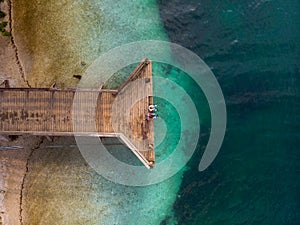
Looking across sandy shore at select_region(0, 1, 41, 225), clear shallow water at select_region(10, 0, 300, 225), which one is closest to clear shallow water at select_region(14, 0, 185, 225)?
clear shallow water at select_region(10, 0, 300, 225)

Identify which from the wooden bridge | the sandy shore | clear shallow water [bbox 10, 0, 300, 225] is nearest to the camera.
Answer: the wooden bridge

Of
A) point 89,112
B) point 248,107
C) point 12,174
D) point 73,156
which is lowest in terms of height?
point 12,174

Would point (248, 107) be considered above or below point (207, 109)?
above

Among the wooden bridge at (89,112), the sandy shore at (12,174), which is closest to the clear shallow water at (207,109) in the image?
the sandy shore at (12,174)

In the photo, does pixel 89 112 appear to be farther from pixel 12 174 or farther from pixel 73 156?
pixel 12 174

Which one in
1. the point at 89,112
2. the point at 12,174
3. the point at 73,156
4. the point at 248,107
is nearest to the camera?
the point at 89,112

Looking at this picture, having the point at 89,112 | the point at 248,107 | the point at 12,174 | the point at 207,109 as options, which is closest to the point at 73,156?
the point at 89,112

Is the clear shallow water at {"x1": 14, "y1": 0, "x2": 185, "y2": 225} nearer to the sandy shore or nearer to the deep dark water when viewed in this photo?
the sandy shore
